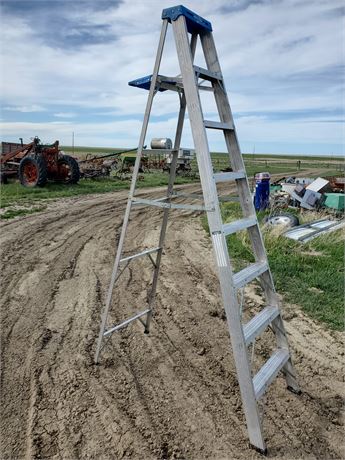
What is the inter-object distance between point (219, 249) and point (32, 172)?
43.9ft

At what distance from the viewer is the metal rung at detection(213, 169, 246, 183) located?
8.60 feet

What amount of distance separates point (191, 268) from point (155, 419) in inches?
134

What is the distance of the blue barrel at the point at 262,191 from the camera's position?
1049cm

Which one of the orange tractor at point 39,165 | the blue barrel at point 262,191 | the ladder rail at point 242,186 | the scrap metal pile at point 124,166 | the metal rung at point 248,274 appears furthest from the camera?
the scrap metal pile at point 124,166

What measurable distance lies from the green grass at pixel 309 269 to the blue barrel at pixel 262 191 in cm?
290

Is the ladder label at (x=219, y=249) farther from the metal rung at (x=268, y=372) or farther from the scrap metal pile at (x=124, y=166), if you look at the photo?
the scrap metal pile at (x=124, y=166)

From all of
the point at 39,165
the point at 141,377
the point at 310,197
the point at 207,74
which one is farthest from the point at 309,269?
the point at 39,165

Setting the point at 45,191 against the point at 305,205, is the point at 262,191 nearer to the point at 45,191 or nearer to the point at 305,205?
the point at 305,205

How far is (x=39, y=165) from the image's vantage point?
45.0 ft

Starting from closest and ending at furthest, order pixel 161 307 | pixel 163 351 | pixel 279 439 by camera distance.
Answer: pixel 279 439
pixel 163 351
pixel 161 307

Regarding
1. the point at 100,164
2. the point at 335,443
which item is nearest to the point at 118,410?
the point at 335,443

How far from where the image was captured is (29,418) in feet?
8.83

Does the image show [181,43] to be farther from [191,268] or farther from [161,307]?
[191,268]

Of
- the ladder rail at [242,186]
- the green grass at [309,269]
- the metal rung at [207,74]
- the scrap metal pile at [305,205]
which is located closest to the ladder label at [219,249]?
the ladder rail at [242,186]
